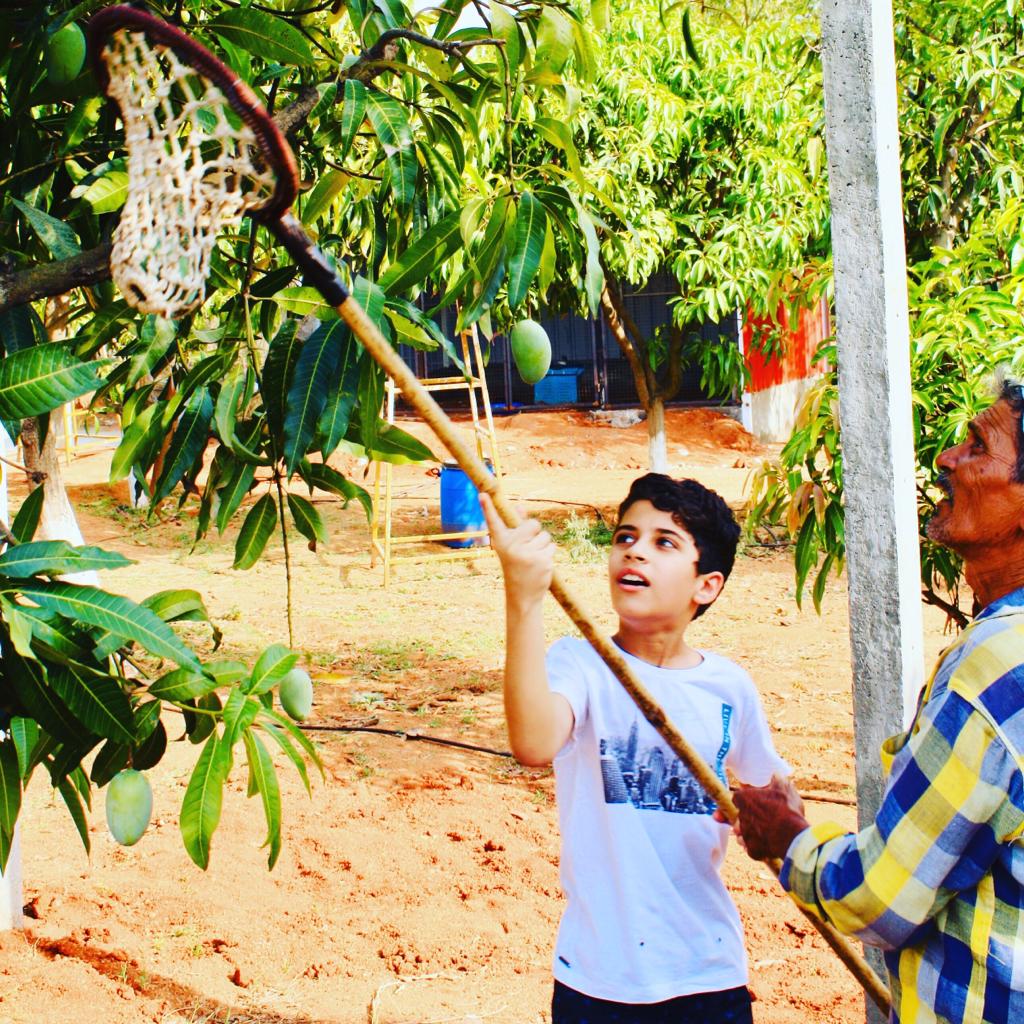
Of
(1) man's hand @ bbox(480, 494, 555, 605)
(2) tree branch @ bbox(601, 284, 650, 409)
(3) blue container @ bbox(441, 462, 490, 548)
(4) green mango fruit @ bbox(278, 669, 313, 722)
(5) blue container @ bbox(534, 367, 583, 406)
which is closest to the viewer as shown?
(1) man's hand @ bbox(480, 494, 555, 605)

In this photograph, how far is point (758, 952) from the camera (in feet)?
9.73

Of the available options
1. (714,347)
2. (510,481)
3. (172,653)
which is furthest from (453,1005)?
(510,481)

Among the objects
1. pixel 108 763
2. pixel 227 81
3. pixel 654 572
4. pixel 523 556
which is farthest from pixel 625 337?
pixel 227 81

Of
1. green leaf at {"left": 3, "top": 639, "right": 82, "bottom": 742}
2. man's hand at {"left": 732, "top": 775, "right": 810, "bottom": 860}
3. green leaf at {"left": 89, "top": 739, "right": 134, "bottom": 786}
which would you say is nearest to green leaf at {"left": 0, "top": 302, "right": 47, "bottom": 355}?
green leaf at {"left": 3, "top": 639, "right": 82, "bottom": 742}

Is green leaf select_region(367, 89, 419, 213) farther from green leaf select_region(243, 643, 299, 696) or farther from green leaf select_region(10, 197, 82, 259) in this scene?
green leaf select_region(243, 643, 299, 696)

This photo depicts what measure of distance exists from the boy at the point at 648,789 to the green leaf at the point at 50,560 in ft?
1.64

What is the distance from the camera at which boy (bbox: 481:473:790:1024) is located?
150 cm

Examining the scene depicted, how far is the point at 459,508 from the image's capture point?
8.50 metres

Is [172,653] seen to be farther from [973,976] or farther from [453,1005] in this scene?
[453,1005]

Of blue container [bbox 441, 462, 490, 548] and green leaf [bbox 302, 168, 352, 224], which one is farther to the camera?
blue container [bbox 441, 462, 490, 548]

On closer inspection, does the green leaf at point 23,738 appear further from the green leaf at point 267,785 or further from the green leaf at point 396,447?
the green leaf at point 396,447

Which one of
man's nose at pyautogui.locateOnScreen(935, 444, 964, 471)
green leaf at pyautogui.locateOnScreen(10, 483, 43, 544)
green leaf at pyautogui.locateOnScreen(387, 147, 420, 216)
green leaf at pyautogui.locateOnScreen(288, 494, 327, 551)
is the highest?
green leaf at pyautogui.locateOnScreen(387, 147, 420, 216)

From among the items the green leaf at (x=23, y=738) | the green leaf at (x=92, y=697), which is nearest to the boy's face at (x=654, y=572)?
the green leaf at (x=92, y=697)

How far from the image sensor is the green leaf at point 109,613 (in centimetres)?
132
